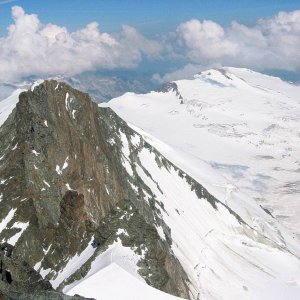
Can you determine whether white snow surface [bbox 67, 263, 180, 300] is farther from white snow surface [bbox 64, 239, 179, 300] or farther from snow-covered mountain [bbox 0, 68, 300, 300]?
snow-covered mountain [bbox 0, 68, 300, 300]

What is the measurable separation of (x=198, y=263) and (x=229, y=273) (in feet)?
39.4

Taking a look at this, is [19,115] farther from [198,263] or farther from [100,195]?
[198,263]

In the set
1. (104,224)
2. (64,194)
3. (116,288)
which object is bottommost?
(64,194)

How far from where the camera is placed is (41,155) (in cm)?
10681

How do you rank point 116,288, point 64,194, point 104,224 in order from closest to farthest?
point 116,288, point 104,224, point 64,194

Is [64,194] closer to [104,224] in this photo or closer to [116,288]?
[104,224]

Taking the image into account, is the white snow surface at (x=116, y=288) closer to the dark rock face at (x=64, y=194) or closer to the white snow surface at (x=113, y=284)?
the white snow surface at (x=113, y=284)

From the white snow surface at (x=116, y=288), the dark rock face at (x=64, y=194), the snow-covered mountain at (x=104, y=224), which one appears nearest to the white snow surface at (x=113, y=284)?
the white snow surface at (x=116, y=288)

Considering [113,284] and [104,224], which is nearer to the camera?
[113,284]

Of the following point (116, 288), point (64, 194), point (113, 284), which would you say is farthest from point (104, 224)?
point (64, 194)

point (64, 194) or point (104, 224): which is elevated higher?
point (104, 224)

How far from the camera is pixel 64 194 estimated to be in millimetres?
98062

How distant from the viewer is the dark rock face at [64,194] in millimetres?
77438

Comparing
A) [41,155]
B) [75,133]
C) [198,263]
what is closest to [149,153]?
[198,263]
